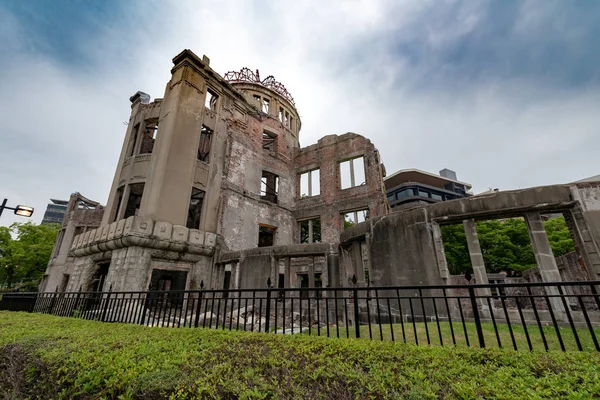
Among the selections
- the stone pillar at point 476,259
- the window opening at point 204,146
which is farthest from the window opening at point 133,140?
the stone pillar at point 476,259

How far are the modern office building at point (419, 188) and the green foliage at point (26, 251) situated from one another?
46341mm

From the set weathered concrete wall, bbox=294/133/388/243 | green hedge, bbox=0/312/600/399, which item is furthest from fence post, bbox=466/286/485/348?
weathered concrete wall, bbox=294/133/388/243

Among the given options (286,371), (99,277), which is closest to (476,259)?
(286,371)

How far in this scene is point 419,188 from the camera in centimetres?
4531

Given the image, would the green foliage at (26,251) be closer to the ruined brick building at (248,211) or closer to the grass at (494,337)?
the ruined brick building at (248,211)

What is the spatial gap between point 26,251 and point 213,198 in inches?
1023

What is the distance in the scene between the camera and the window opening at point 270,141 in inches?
913

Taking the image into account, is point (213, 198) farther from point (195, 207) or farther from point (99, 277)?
point (99, 277)

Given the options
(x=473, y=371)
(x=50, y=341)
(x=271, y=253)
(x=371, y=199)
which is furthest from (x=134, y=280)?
(x=371, y=199)

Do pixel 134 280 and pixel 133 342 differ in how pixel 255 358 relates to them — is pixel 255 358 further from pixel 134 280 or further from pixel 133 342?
pixel 134 280

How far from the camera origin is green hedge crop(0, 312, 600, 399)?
2.04 meters

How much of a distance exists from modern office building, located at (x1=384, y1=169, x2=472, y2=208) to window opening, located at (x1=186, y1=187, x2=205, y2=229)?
34936mm

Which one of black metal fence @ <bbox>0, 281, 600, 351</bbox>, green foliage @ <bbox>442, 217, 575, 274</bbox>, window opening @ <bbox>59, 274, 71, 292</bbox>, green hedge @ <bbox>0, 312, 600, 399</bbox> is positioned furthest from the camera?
green foliage @ <bbox>442, 217, 575, 274</bbox>

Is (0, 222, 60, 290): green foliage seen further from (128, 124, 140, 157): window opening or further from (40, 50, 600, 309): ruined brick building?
(128, 124, 140, 157): window opening
